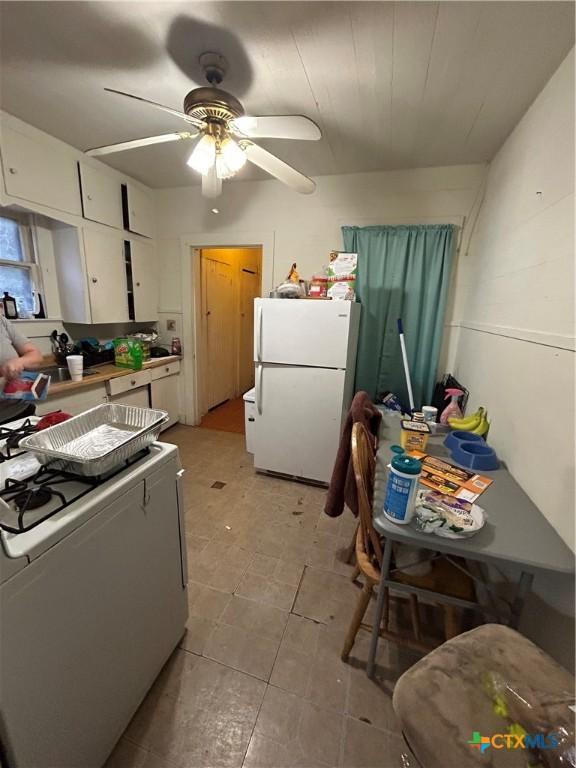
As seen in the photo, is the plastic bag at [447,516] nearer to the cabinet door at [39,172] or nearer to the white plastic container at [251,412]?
the white plastic container at [251,412]

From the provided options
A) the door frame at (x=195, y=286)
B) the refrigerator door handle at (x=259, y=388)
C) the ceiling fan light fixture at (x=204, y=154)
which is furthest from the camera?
the door frame at (x=195, y=286)

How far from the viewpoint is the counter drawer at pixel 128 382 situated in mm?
2570

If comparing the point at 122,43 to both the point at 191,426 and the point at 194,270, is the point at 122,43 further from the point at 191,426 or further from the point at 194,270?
the point at 191,426

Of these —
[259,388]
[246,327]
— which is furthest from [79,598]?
[246,327]

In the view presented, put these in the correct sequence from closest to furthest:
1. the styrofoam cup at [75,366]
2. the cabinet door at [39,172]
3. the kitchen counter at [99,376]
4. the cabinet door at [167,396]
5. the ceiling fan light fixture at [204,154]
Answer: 1. the ceiling fan light fixture at [204,154]
2. the cabinet door at [39,172]
3. the kitchen counter at [99,376]
4. the styrofoam cup at [75,366]
5. the cabinet door at [167,396]

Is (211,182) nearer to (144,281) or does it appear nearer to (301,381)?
(301,381)

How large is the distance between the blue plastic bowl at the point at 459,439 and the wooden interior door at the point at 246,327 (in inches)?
141

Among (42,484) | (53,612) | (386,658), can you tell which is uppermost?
(42,484)

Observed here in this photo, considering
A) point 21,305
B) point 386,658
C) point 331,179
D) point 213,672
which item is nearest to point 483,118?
point 331,179

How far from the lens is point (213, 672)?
4.08 ft

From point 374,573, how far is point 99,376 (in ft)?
7.82

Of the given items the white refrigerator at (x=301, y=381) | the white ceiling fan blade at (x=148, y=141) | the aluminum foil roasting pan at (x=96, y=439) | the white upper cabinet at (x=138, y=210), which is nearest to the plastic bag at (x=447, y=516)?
the aluminum foil roasting pan at (x=96, y=439)

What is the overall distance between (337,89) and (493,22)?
694 mm

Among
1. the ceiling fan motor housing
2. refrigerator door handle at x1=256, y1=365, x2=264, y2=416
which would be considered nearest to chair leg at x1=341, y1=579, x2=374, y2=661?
refrigerator door handle at x1=256, y1=365, x2=264, y2=416
